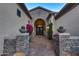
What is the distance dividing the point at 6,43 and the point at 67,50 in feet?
4.94

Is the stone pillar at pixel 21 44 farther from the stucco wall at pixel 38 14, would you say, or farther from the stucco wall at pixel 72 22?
the stucco wall at pixel 38 14

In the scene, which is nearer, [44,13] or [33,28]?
[33,28]

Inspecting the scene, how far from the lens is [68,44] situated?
361cm

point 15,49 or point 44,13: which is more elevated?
point 44,13

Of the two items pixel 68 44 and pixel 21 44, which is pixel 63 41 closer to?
pixel 68 44

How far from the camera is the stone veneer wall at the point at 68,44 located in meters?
3.54

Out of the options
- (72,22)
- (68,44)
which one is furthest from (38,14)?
(68,44)

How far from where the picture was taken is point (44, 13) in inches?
201

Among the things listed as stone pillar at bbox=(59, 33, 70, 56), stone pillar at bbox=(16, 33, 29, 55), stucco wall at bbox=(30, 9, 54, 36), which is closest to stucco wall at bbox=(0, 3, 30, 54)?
stone pillar at bbox=(16, 33, 29, 55)

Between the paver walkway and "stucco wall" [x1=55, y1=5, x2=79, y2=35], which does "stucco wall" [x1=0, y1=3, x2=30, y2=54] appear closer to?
the paver walkway

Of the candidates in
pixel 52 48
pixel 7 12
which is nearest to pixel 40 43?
pixel 52 48

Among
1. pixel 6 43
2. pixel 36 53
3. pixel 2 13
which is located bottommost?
pixel 36 53

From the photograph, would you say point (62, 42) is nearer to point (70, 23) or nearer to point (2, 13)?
point (70, 23)

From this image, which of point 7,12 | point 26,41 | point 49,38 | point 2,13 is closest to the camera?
point 2,13
